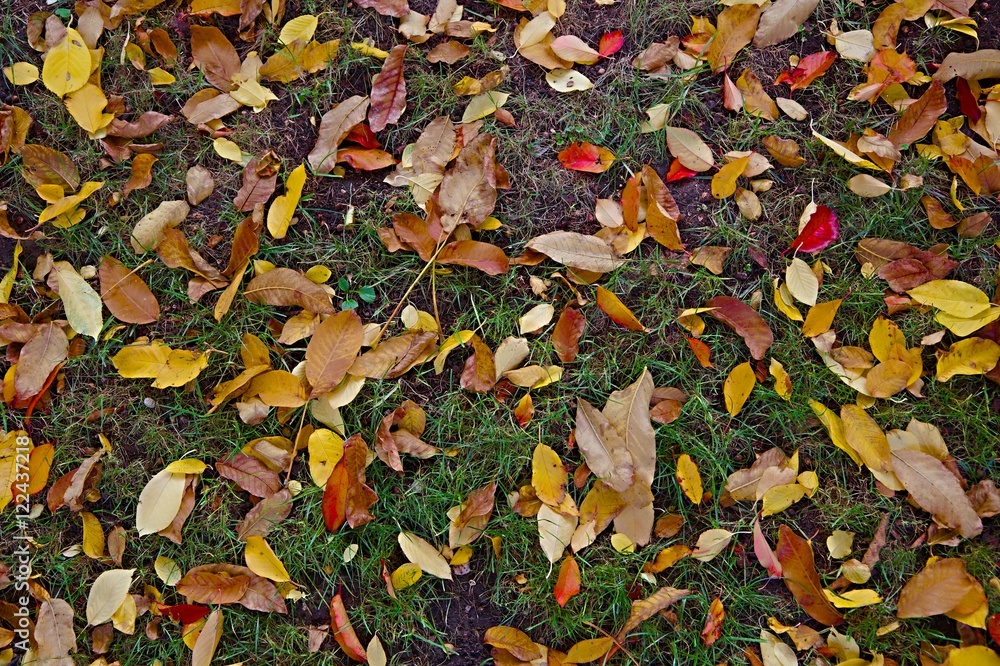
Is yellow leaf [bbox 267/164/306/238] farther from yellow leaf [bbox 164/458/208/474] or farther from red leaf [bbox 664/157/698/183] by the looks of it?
red leaf [bbox 664/157/698/183]

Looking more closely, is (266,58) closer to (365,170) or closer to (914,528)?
(365,170)

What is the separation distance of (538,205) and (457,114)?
15.1 inches

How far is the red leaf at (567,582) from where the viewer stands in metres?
1.84

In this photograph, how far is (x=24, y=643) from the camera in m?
1.83

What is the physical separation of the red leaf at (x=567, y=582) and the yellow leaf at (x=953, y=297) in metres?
1.24

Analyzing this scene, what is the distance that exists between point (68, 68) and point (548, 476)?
1858 mm

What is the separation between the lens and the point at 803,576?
1.83 meters

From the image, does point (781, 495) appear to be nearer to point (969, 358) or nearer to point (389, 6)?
point (969, 358)

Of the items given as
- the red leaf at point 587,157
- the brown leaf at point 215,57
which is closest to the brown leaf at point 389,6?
the brown leaf at point 215,57

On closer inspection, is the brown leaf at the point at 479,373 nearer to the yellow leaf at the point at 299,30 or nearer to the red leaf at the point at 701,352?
the red leaf at the point at 701,352

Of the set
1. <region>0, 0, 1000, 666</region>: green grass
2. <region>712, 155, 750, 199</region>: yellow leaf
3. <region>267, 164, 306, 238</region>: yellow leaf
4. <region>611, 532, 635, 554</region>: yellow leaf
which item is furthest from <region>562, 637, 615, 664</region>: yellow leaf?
<region>267, 164, 306, 238</region>: yellow leaf

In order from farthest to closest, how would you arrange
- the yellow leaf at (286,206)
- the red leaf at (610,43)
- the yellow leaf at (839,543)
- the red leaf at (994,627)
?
the red leaf at (610,43) < the yellow leaf at (286,206) < the yellow leaf at (839,543) < the red leaf at (994,627)

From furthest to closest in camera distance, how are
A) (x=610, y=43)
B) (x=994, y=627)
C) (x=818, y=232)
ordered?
(x=610, y=43), (x=818, y=232), (x=994, y=627)

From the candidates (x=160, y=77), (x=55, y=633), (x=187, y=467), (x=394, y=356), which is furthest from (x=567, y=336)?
(x=55, y=633)
